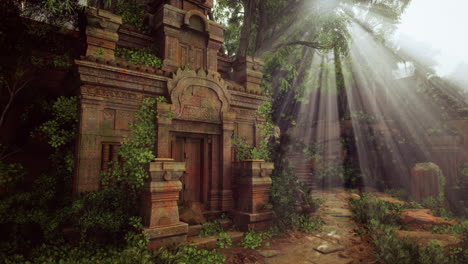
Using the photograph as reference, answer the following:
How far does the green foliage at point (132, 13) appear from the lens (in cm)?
944

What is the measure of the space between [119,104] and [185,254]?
416cm

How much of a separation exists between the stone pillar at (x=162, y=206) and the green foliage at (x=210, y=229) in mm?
1059

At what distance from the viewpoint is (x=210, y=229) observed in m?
7.03

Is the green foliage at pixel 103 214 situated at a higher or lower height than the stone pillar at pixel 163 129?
lower

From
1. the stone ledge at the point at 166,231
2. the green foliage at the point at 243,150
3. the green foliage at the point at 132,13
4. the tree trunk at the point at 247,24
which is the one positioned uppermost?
the tree trunk at the point at 247,24

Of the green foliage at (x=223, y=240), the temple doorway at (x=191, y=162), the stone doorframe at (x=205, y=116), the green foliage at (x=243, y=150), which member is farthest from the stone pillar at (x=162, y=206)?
the green foliage at (x=243, y=150)

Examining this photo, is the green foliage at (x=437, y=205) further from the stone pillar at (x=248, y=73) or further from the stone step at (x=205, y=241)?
the stone pillar at (x=248, y=73)

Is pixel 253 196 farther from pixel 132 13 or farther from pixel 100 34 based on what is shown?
pixel 132 13

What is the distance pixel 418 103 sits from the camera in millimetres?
15930

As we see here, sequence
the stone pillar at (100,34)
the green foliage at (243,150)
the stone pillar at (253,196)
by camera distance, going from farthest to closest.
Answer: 1. the green foliage at (243,150)
2. the stone pillar at (253,196)
3. the stone pillar at (100,34)

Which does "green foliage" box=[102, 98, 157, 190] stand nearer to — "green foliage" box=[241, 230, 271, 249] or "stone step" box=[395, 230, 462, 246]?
"green foliage" box=[241, 230, 271, 249]

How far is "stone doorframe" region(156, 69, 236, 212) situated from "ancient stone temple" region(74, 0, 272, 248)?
29 mm

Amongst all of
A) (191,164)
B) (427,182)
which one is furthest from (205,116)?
(427,182)

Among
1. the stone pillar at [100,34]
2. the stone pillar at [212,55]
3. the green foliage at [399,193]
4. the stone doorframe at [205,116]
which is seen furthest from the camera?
the green foliage at [399,193]
